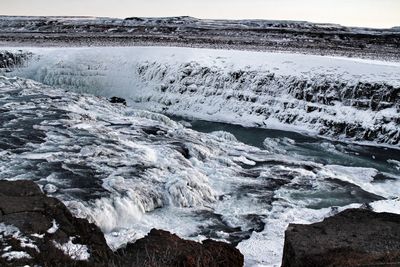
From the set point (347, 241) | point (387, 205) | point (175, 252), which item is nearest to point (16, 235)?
point (175, 252)

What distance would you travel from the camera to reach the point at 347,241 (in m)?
4.68

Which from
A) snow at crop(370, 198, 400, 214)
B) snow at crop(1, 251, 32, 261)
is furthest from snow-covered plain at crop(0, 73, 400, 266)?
snow at crop(1, 251, 32, 261)

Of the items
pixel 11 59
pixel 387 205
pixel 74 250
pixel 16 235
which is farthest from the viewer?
pixel 11 59

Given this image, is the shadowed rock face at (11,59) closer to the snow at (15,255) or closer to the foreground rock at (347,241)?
the snow at (15,255)

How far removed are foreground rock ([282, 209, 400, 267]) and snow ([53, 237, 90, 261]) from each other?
7.03 feet

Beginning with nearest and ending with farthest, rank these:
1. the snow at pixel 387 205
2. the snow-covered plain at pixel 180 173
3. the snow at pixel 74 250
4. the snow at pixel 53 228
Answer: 1. the snow at pixel 74 250
2. the snow at pixel 53 228
3. the snow-covered plain at pixel 180 173
4. the snow at pixel 387 205

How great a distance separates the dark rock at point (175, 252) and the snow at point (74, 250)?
21.4 inches

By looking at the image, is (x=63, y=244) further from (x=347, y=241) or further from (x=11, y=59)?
(x=11, y=59)

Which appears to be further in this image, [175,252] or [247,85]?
[247,85]

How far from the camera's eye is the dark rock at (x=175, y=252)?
4.76 meters

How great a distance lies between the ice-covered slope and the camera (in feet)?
47.3

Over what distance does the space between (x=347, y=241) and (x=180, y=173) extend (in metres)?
4.98

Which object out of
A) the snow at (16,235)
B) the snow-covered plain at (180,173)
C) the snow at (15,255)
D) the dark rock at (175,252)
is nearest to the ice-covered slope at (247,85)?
the snow-covered plain at (180,173)

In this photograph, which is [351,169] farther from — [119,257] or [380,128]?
[119,257]
